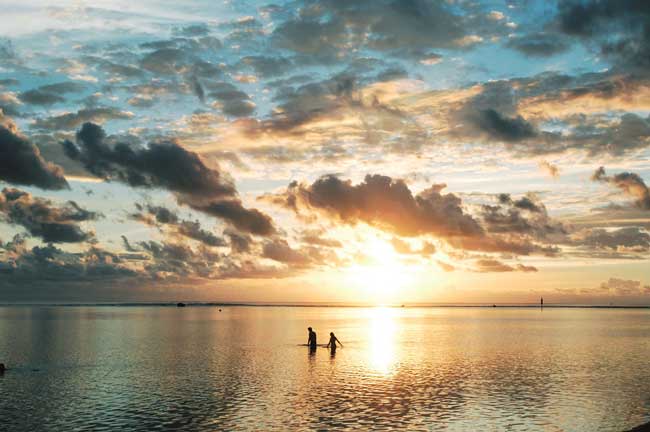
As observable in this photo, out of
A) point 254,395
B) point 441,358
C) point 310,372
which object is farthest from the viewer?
Result: point 441,358

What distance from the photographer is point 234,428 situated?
39.4m

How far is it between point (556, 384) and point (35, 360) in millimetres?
63164

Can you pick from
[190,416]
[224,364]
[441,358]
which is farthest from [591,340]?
[190,416]

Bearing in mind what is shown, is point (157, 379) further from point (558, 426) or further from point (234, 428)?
point (558, 426)

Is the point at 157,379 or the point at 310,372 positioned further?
the point at 310,372

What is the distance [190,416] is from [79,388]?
17.8 m

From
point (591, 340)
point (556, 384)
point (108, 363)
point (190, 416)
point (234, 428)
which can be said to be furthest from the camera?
point (591, 340)

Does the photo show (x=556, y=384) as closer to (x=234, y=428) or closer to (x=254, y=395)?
(x=254, y=395)

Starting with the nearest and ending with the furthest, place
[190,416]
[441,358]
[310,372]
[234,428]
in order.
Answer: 1. [234,428]
2. [190,416]
3. [310,372]
4. [441,358]

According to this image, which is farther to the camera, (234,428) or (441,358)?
(441,358)

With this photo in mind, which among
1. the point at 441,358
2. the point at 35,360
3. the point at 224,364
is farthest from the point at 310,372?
the point at 35,360

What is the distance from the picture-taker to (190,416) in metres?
43.2

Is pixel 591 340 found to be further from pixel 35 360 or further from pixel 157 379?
pixel 35 360

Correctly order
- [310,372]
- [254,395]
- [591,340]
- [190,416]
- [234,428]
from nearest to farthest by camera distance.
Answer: [234,428] → [190,416] → [254,395] → [310,372] → [591,340]
